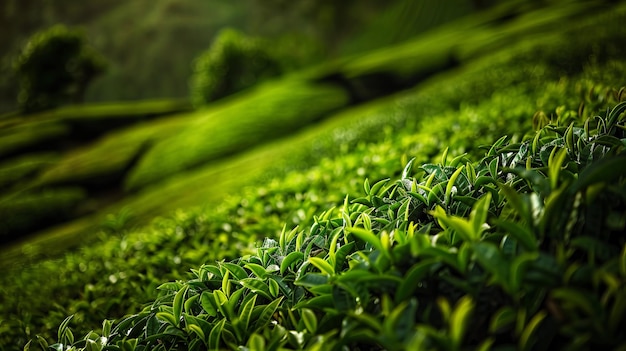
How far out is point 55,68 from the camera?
623 inches

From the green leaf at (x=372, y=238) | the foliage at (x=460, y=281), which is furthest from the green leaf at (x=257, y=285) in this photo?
the green leaf at (x=372, y=238)

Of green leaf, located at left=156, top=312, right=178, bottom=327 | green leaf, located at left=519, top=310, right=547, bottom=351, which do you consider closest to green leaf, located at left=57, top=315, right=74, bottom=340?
green leaf, located at left=156, top=312, right=178, bottom=327

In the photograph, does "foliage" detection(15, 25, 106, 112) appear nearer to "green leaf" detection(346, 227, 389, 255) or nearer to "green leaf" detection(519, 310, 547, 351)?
"green leaf" detection(346, 227, 389, 255)

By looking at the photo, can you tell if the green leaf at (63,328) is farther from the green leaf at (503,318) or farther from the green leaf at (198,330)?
the green leaf at (503,318)

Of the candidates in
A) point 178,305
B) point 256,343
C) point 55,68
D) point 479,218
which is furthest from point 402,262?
point 55,68

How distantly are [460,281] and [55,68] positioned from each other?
1831 cm

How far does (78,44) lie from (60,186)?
32.4 feet

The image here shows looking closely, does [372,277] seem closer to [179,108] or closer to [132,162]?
[132,162]

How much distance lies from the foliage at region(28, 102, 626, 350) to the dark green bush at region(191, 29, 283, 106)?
72.6ft

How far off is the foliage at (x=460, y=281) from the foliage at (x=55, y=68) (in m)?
14.4

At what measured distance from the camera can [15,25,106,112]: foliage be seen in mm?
13281

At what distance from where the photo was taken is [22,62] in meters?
13.3

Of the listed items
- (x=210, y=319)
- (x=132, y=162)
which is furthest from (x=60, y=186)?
(x=210, y=319)

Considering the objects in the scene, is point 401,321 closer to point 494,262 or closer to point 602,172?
point 494,262
